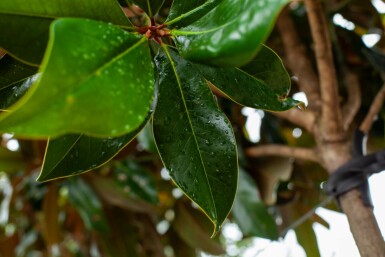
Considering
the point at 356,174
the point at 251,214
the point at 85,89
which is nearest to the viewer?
the point at 85,89

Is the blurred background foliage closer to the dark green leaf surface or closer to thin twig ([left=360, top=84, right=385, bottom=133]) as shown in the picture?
thin twig ([left=360, top=84, right=385, bottom=133])

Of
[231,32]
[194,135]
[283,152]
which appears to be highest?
[231,32]

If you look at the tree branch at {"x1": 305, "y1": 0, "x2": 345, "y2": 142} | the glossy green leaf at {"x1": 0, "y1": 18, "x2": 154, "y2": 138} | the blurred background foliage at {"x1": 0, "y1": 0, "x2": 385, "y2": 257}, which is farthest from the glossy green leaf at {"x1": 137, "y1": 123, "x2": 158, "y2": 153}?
the glossy green leaf at {"x1": 0, "y1": 18, "x2": 154, "y2": 138}

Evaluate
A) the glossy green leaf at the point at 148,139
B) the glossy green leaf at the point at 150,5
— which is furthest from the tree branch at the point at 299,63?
the glossy green leaf at the point at 150,5

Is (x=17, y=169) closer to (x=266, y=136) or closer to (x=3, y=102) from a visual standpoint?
(x=266, y=136)

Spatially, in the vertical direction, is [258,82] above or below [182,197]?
above

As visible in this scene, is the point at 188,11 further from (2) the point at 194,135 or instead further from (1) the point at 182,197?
(1) the point at 182,197

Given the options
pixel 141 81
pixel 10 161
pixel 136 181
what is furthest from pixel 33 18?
pixel 10 161
